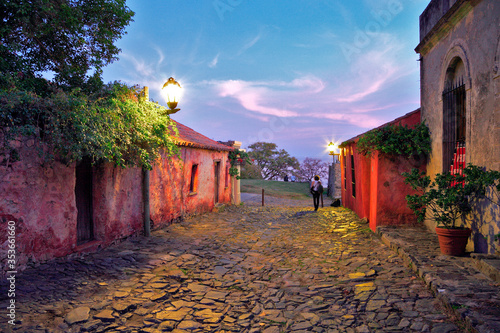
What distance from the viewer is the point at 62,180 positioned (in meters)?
5.73

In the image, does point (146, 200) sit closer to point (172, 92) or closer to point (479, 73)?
point (172, 92)

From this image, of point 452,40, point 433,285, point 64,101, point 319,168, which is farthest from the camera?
point 319,168

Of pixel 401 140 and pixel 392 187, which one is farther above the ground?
pixel 401 140

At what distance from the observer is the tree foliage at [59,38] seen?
245 inches

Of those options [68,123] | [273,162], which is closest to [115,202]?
[68,123]

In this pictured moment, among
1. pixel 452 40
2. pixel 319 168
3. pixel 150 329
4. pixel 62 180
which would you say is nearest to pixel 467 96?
pixel 452 40

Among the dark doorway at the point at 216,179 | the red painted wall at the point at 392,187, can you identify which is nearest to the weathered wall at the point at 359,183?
the red painted wall at the point at 392,187

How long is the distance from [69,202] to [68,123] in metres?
1.59

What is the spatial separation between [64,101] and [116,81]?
251 cm

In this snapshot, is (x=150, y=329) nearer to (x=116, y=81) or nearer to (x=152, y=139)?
(x=152, y=139)

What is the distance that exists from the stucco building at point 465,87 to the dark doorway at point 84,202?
761 cm

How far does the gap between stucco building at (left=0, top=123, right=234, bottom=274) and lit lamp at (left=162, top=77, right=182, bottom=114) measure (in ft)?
6.42

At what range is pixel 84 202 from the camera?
6.90 m

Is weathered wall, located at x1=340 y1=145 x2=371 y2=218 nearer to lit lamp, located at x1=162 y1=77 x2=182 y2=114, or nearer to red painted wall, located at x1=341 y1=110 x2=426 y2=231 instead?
red painted wall, located at x1=341 y1=110 x2=426 y2=231
